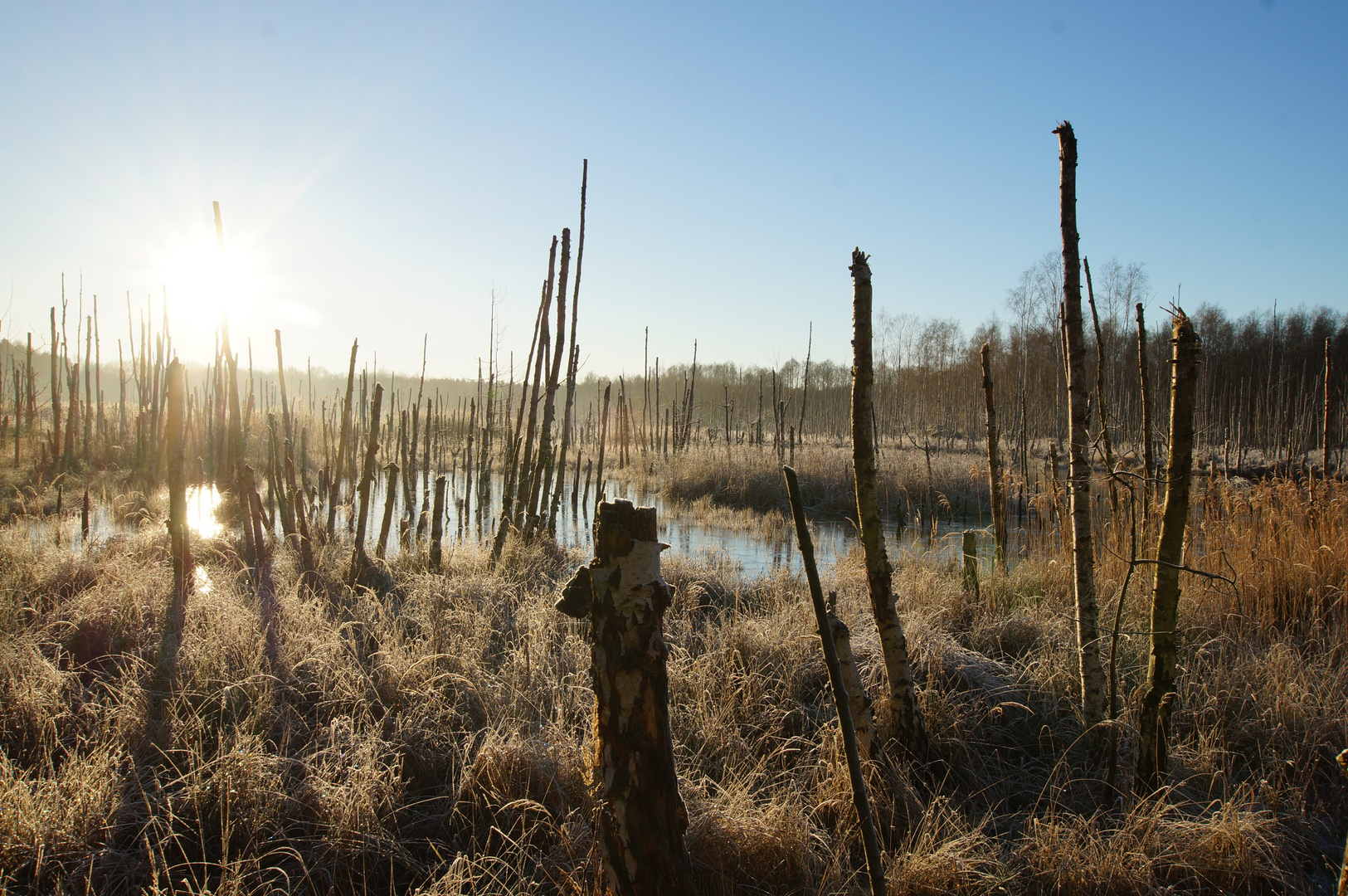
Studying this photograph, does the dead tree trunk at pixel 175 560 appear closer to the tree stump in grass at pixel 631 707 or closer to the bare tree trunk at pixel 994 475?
the tree stump in grass at pixel 631 707

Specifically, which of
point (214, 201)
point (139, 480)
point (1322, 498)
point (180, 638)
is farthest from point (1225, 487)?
point (139, 480)

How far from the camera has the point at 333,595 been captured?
17.5 ft

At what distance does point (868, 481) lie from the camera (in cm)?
253

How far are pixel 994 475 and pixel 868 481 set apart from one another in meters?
2.50

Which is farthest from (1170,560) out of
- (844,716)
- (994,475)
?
(994,475)

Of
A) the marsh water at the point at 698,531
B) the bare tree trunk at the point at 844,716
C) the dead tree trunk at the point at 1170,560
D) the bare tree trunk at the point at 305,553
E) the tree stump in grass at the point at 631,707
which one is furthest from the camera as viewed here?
the marsh water at the point at 698,531

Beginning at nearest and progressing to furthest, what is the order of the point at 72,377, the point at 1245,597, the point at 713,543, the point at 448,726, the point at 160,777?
the point at 160,777 → the point at 448,726 → the point at 1245,597 → the point at 713,543 → the point at 72,377

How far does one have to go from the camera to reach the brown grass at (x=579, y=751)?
2197 millimetres

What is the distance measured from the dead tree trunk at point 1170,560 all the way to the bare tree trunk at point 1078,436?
0.29 meters

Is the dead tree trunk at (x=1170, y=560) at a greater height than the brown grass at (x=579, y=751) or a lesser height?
greater

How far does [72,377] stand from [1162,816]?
1903 cm

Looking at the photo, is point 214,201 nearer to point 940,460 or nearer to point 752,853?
point 752,853

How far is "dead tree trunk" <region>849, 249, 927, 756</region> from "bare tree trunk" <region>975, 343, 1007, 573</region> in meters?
1.96

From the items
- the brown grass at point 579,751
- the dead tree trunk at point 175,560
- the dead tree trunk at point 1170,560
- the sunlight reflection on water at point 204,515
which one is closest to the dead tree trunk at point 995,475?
the brown grass at point 579,751
